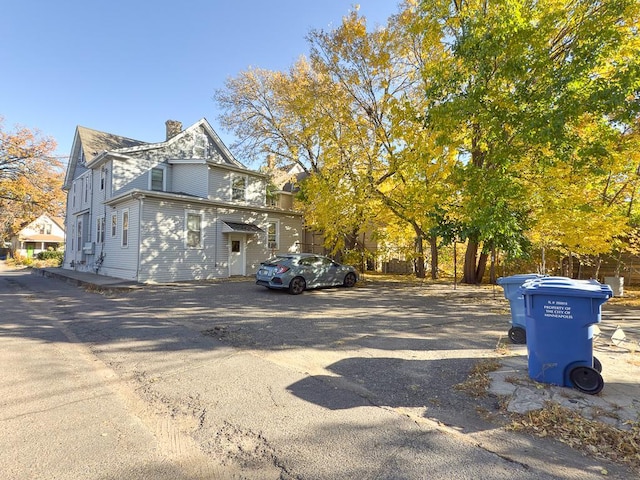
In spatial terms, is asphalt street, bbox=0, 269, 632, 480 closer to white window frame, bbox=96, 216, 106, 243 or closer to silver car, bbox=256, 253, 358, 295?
silver car, bbox=256, 253, 358, 295

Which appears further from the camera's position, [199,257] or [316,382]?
[199,257]

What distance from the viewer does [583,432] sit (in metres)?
3.05

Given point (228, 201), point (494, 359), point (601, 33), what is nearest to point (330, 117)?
point (228, 201)

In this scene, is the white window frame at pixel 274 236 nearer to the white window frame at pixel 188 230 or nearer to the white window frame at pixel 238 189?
the white window frame at pixel 238 189

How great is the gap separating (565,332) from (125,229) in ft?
55.5

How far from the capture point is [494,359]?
5.06m

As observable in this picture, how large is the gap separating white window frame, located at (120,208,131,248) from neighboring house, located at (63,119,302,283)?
0.05 m

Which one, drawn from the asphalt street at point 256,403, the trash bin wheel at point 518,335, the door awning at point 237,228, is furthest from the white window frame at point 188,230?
the trash bin wheel at point 518,335

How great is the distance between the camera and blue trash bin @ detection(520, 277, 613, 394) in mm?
Answer: 3881

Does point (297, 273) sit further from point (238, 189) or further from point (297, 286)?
point (238, 189)

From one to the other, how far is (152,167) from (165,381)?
1704cm

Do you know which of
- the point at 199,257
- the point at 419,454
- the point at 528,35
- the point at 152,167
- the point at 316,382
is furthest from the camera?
the point at 152,167

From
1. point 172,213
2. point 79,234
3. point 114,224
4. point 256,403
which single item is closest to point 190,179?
point 172,213

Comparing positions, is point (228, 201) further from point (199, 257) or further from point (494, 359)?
point (494, 359)
